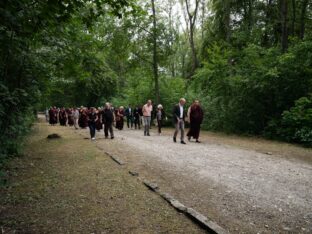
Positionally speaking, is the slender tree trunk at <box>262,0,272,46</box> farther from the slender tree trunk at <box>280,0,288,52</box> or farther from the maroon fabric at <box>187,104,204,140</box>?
the maroon fabric at <box>187,104,204,140</box>

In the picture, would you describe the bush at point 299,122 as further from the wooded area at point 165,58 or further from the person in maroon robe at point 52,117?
the person in maroon robe at point 52,117

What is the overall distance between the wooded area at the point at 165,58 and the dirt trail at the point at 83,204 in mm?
1608

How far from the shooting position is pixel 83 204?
19.0 ft

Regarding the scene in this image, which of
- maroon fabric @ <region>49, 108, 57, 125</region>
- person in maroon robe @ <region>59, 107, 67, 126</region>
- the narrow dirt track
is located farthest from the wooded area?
maroon fabric @ <region>49, 108, 57, 125</region>

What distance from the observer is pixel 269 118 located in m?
17.4

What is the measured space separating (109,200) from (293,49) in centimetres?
1384

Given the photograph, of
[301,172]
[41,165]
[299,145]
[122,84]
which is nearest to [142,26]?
[299,145]

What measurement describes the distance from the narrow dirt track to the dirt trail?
2.16 ft

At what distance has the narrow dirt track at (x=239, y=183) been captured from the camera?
4984 mm

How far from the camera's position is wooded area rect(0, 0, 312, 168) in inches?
212

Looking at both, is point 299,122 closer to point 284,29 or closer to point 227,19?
point 284,29

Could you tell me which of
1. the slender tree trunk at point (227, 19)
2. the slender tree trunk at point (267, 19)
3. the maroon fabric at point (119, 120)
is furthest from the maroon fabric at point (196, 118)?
the slender tree trunk at point (267, 19)

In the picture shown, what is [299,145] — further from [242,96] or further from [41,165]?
[41,165]

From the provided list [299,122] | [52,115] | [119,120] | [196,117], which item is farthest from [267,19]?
[52,115]
